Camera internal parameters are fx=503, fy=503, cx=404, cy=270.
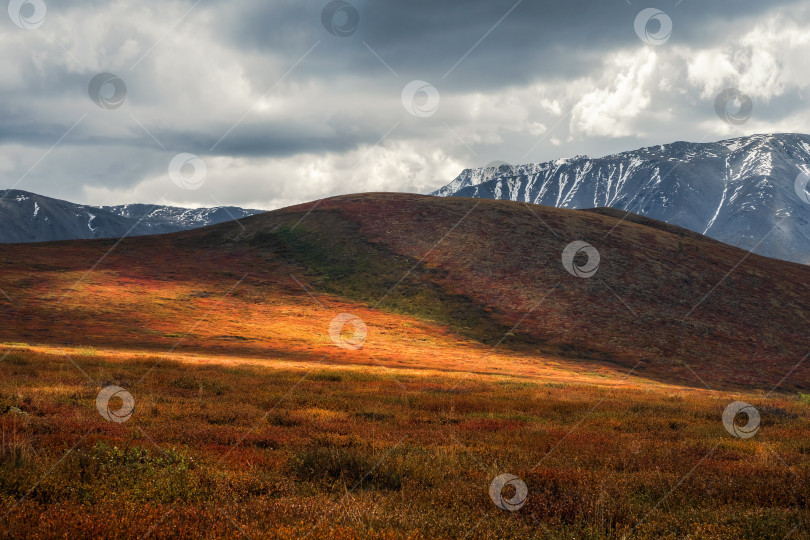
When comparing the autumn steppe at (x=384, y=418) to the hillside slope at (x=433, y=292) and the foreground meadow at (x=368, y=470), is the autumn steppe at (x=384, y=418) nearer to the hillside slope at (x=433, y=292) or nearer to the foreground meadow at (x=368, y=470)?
the foreground meadow at (x=368, y=470)

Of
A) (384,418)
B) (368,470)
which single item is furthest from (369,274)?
(368,470)

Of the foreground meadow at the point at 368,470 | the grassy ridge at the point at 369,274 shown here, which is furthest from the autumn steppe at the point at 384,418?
the grassy ridge at the point at 369,274

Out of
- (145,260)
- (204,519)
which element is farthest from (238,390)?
(145,260)

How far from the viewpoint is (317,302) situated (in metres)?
59.8

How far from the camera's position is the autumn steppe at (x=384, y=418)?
18.8 feet

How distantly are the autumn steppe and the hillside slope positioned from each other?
449 mm

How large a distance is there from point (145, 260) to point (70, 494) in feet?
232

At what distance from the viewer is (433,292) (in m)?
63.3

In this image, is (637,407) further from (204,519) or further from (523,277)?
(523,277)

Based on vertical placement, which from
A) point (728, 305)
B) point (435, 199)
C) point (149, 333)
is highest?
point (435, 199)

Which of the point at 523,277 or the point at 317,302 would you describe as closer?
the point at 317,302

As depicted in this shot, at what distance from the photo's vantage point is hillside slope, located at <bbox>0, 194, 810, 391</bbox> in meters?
43.8

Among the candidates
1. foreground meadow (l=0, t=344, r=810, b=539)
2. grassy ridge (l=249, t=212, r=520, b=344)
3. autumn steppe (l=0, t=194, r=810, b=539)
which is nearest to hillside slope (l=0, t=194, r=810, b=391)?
grassy ridge (l=249, t=212, r=520, b=344)

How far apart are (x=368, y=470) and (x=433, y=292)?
56050 mm
